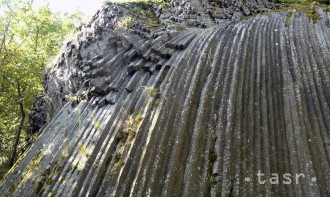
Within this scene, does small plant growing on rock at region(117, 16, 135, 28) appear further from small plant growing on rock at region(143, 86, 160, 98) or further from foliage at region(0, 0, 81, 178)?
foliage at region(0, 0, 81, 178)

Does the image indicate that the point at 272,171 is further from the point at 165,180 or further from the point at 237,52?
the point at 237,52

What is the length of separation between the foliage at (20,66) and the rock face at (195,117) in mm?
10031

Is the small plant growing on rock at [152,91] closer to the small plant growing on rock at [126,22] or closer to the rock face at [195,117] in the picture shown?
the rock face at [195,117]

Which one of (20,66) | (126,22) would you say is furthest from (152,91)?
(20,66)

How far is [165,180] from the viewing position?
5.43 metres

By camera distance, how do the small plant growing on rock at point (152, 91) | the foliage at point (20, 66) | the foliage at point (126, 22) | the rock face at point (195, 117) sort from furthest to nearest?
the foliage at point (20, 66) → the foliage at point (126, 22) → the small plant growing on rock at point (152, 91) → the rock face at point (195, 117)

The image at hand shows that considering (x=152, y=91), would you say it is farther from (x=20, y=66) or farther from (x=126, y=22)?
(x=20, y=66)

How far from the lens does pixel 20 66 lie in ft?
64.0

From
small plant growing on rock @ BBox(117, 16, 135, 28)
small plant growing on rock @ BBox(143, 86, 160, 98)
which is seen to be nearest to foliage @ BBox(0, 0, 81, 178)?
small plant growing on rock @ BBox(117, 16, 135, 28)

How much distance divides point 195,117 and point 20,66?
1745cm

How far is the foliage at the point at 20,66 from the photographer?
18922 millimetres

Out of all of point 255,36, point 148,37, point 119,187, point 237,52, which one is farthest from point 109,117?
point 255,36

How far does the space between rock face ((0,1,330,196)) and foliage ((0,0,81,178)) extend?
10.0 metres

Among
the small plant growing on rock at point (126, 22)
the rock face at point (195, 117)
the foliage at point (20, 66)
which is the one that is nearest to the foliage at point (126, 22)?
the small plant growing on rock at point (126, 22)
